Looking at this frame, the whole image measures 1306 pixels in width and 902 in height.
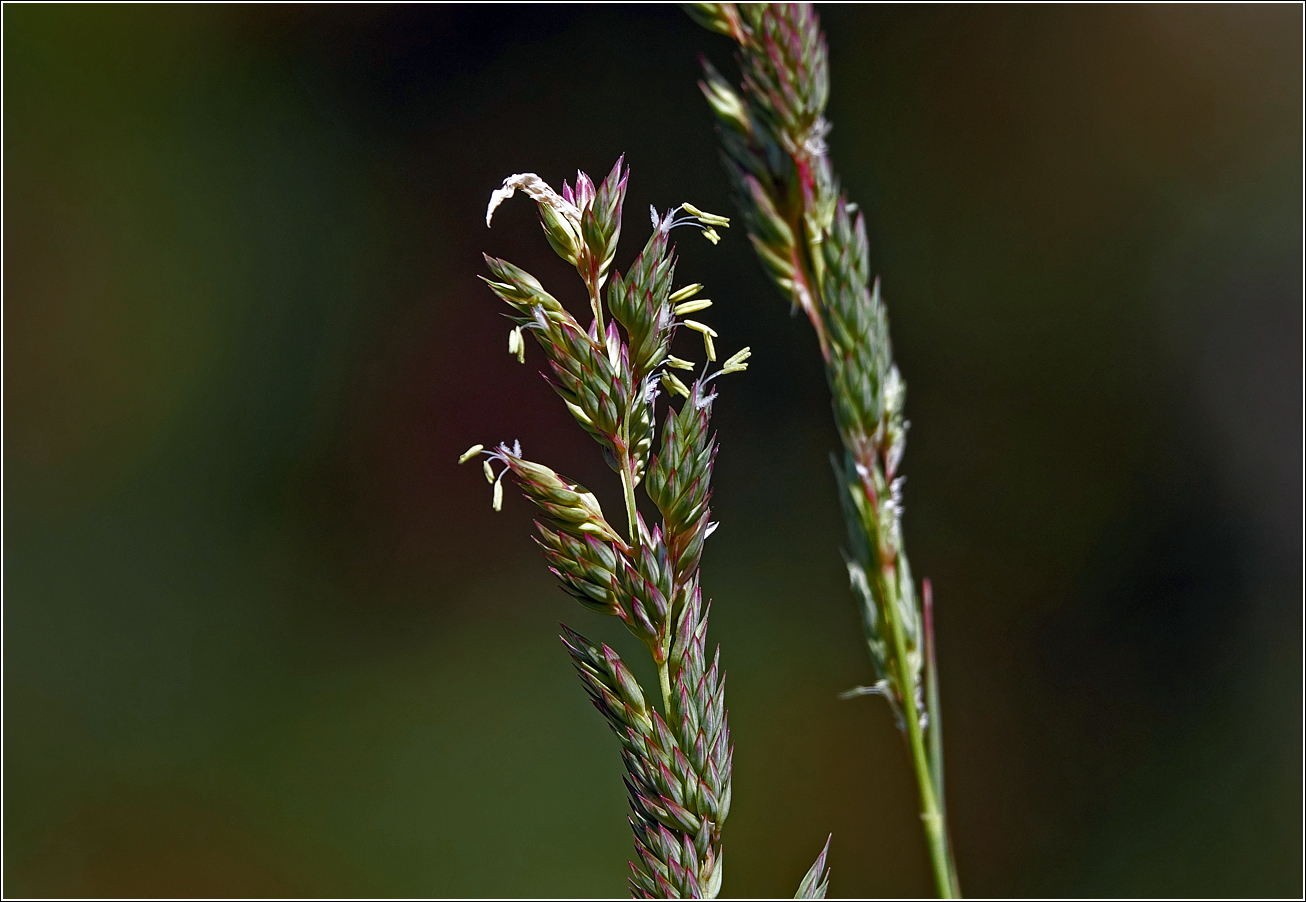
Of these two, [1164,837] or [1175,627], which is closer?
[1164,837]

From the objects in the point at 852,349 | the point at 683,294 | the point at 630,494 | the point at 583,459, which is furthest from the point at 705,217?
the point at 583,459

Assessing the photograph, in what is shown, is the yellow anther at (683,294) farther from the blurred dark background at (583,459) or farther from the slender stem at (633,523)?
the blurred dark background at (583,459)

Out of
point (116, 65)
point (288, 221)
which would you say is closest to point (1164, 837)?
point (288, 221)

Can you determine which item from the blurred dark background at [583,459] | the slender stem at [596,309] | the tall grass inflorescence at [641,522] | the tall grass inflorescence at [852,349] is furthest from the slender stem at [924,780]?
the blurred dark background at [583,459]

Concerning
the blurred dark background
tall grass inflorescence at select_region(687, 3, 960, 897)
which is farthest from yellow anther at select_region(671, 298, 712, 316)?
the blurred dark background

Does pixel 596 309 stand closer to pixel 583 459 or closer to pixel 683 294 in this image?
pixel 683 294

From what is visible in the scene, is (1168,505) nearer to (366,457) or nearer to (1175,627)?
(1175,627)

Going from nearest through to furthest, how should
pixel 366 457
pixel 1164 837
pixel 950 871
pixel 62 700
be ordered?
1. pixel 950 871
2. pixel 1164 837
3. pixel 62 700
4. pixel 366 457
